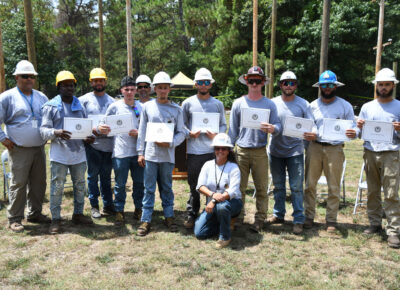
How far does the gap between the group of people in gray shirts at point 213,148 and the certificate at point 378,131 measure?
3 centimetres

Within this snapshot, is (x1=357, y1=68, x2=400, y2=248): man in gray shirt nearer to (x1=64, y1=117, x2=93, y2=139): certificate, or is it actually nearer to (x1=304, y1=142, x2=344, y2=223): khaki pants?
(x1=304, y1=142, x2=344, y2=223): khaki pants

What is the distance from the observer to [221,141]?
198 inches

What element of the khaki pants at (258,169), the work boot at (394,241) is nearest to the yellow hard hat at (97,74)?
the khaki pants at (258,169)

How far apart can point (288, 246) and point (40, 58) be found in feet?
93.2

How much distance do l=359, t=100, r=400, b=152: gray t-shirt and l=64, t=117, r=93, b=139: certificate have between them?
423 centimetres

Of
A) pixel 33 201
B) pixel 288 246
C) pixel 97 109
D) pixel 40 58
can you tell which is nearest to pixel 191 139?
pixel 97 109

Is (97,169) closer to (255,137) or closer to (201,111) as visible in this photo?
(201,111)

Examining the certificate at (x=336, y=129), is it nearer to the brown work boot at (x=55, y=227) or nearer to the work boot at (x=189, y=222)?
the work boot at (x=189, y=222)

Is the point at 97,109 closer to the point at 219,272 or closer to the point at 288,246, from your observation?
the point at 219,272

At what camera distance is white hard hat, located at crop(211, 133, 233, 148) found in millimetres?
5008

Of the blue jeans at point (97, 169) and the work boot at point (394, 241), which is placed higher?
the blue jeans at point (97, 169)

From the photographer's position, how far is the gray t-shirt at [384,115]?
16.5ft

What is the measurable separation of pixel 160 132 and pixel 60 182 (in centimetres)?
176

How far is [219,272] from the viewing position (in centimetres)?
423
